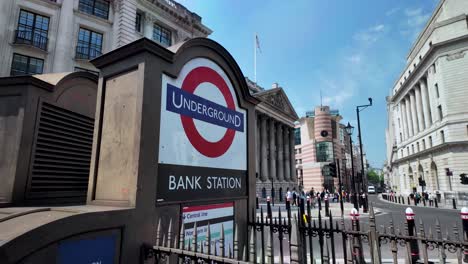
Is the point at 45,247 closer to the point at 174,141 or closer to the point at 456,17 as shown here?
the point at 174,141

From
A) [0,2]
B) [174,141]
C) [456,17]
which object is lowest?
[174,141]

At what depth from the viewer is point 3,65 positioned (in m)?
17.2

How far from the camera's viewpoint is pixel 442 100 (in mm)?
36562

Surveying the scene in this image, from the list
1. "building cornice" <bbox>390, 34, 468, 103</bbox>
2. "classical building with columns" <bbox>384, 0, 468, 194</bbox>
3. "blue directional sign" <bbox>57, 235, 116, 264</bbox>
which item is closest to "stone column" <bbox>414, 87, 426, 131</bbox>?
"classical building with columns" <bbox>384, 0, 468, 194</bbox>

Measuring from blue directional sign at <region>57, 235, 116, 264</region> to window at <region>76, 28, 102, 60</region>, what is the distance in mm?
21414

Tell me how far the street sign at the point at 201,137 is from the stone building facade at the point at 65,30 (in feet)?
63.6

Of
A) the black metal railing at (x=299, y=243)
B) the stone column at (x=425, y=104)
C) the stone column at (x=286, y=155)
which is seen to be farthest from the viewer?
the stone column at (x=286, y=155)

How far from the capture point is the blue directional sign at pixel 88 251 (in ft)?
6.55

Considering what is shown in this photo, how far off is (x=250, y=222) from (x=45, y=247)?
292cm

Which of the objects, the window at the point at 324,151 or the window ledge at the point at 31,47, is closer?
the window ledge at the point at 31,47

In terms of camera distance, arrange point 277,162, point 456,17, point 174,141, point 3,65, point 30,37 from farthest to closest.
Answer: point 277,162, point 456,17, point 30,37, point 3,65, point 174,141

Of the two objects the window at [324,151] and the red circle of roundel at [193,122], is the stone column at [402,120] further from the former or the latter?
the red circle of roundel at [193,122]

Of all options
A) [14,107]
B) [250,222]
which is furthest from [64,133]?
[250,222]

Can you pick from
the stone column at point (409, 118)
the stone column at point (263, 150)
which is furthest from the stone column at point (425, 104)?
the stone column at point (263, 150)
